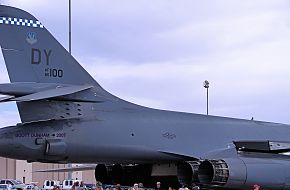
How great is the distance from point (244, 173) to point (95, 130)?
3688 millimetres

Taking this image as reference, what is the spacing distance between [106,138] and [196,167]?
7.66 feet

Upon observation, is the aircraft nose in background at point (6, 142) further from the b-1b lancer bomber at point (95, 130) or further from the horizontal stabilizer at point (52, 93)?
the horizontal stabilizer at point (52, 93)

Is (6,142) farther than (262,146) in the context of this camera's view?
No

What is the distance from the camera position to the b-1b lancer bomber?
13266mm

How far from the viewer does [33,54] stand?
1408 cm

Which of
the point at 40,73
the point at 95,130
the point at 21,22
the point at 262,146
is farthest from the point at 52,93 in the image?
the point at 262,146

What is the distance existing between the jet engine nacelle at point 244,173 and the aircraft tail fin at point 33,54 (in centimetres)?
352

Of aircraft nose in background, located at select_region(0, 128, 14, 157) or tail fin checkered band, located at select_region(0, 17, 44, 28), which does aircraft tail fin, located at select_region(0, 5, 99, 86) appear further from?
aircraft nose in background, located at select_region(0, 128, 14, 157)

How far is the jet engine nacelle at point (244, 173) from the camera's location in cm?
1398

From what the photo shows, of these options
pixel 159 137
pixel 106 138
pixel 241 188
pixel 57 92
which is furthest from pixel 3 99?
pixel 241 188

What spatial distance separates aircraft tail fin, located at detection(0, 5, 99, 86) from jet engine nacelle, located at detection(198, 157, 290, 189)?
3519mm

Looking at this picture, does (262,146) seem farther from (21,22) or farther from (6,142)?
(21,22)

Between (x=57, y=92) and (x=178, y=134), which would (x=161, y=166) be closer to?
(x=178, y=134)

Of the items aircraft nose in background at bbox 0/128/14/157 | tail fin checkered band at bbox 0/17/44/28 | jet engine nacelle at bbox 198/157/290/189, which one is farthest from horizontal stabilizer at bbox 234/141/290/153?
tail fin checkered band at bbox 0/17/44/28
